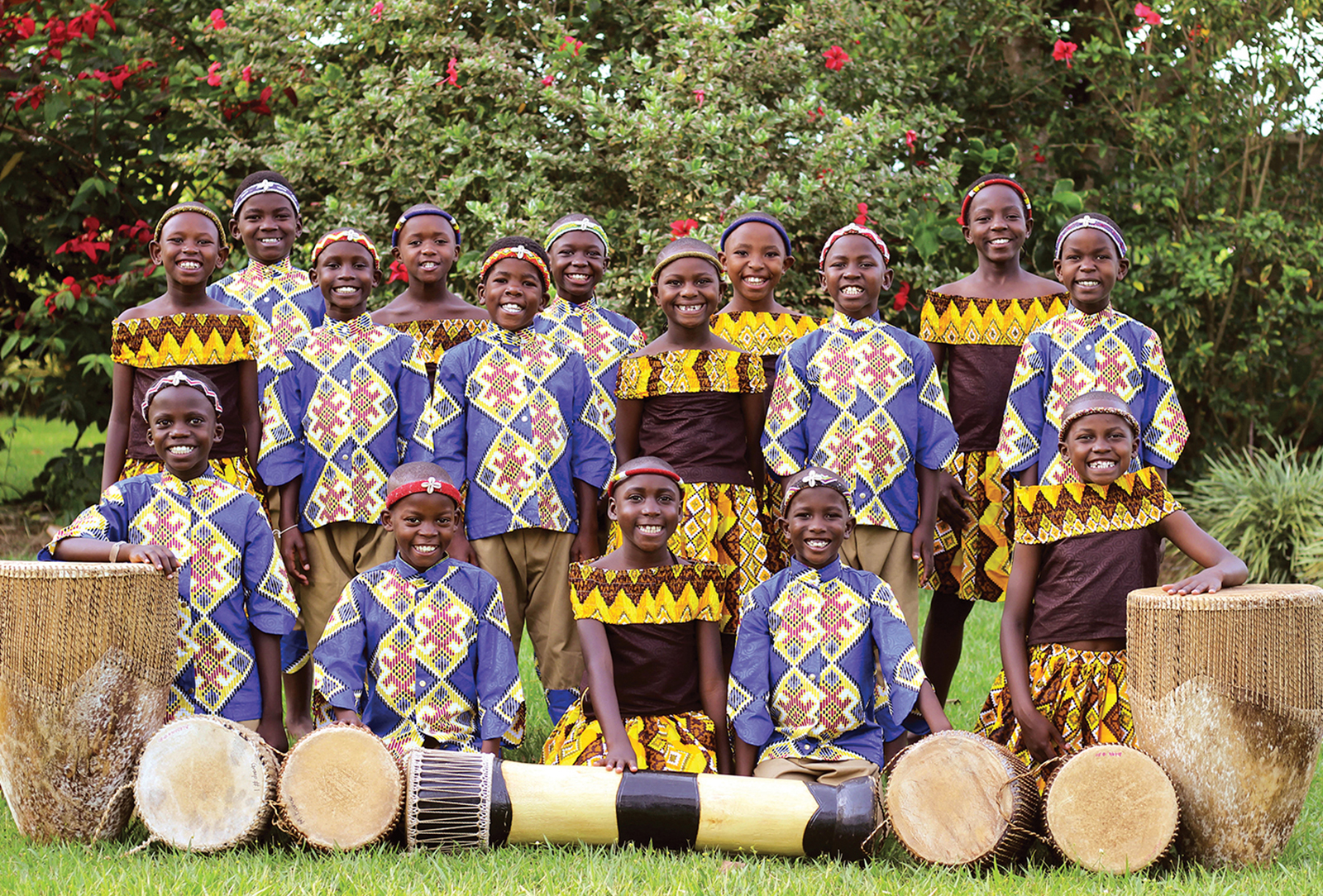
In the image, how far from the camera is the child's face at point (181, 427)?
15.1ft

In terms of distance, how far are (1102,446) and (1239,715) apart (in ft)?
3.11

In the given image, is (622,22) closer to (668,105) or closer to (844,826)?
(668,105)

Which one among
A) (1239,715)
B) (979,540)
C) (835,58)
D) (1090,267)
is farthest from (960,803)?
(835,58)

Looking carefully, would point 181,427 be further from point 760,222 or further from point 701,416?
point 760,222

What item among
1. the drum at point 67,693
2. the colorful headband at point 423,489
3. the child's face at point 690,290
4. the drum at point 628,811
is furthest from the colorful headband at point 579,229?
the drum at point 628,811

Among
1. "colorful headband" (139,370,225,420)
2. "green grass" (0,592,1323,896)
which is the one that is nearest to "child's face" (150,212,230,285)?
"colorful headband" (139,370,225,420)

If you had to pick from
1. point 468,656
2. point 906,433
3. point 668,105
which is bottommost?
point 468,656

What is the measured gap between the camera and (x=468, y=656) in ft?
15.0

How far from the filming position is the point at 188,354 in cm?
514

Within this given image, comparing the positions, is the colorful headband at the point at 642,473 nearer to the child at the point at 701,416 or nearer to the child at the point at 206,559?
the child at the point at 701,416

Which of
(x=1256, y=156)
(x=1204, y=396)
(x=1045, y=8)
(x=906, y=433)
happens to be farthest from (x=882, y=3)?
(x=906, y=433)

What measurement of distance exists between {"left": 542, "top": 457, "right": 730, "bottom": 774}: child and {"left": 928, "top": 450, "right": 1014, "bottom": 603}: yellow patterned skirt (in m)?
1.18

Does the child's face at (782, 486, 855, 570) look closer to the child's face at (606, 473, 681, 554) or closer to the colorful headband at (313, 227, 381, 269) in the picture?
the child's face at (606, 473, 681, 554)

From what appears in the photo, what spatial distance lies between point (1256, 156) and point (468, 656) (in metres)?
7.54
